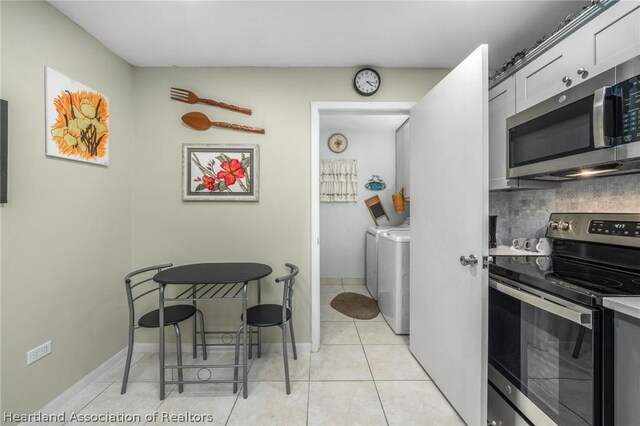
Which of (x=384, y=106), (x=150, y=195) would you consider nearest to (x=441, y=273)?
(x=384, y=106)

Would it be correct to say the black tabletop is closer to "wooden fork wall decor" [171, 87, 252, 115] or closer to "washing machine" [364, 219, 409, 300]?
"wooden fork wall decor" [171, 87, 252, 115]

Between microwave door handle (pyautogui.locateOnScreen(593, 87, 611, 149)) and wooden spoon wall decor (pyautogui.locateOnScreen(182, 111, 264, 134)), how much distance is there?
204 cm

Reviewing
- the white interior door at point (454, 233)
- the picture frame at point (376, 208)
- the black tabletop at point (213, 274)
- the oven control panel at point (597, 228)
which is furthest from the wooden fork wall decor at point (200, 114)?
the picture frame at point (376, 208)

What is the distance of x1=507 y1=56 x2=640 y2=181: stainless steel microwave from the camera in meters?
1.06

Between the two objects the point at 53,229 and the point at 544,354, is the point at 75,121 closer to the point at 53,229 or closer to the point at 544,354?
the point at 53,229

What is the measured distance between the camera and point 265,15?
1.70 metres

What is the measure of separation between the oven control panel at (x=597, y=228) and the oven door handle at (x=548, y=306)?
0.55 metres

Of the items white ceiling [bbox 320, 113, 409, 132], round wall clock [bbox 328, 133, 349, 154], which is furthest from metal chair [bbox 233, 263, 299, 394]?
round wall clock [bbox 328, 133, 349, 154]

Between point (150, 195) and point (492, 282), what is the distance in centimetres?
258

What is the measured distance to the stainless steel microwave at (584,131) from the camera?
3.48ft

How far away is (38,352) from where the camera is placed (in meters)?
1.57

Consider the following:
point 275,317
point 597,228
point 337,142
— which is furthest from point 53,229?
point 337,142

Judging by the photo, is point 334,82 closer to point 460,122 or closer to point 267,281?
point 460,122

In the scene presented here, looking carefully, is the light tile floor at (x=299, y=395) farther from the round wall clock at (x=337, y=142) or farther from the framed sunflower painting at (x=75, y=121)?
the round wall clock at (x=337, y=142)
